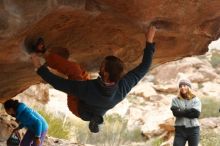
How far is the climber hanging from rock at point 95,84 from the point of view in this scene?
4.82m

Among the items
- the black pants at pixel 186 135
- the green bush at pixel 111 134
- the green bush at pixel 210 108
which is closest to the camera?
the black pants at pixel 186 135

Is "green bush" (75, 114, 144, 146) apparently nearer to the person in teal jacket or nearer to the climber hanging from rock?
the person in teal jacket

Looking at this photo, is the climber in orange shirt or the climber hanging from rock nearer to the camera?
the climber hanging from rock

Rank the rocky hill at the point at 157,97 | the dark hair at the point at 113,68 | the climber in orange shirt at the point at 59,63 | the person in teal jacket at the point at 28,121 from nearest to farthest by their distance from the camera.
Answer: the dark hair at the point at 113,68 → the climber in orange shirt at the point at 59,63 → the person in teal jacket at the point at 28,121 → the rocky hill at the point at 157,97

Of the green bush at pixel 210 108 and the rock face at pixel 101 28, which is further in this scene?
the green bush at pixel 210 108

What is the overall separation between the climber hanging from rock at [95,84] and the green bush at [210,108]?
15.9 metres

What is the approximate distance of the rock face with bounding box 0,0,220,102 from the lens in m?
5.05

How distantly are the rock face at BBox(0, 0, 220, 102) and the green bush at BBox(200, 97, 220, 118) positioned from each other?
542 inches

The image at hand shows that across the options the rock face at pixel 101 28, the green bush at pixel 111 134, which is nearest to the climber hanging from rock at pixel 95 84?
the rock face at pixel 101 28

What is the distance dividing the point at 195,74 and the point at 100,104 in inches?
994

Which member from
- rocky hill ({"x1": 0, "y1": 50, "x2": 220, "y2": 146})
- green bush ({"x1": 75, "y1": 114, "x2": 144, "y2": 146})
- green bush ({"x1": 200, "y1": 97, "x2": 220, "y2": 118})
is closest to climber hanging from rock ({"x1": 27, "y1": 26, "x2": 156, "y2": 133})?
rocky hill ({"x1": 0, "y1": 50, "x2": 220, "y2": 146})

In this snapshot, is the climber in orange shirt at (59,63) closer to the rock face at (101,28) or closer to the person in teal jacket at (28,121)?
the rock face at (101,28)

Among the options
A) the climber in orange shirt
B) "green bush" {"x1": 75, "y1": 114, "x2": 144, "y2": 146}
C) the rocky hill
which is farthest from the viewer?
"green bush" {"x1": 75, "y1": 114, "x2": 144, "y2": 146}

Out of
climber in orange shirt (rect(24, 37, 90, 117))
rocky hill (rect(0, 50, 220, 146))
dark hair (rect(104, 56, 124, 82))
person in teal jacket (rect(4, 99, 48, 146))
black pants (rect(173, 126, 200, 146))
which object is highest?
dark hair (rect(104, 56, 124, 82))
